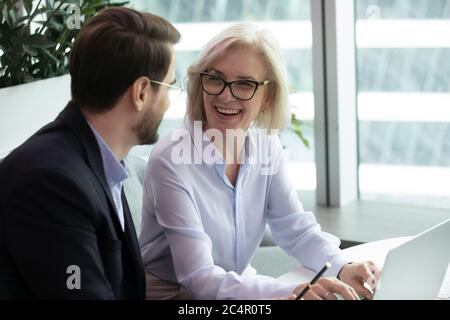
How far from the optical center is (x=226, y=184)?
6.99 ft

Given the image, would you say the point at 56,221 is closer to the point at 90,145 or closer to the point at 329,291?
the point at 90,145

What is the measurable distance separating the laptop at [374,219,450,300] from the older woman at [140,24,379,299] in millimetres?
253

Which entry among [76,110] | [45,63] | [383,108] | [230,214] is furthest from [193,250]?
[383,108]

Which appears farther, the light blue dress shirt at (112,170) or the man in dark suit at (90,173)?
the light blue dress shirt at (112,170)

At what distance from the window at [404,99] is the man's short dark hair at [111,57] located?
2181mm

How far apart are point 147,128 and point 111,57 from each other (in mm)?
Answer: 188

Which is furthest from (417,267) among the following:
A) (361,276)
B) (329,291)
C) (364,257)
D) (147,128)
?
(147,128)

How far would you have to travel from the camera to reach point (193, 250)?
75.1 inches

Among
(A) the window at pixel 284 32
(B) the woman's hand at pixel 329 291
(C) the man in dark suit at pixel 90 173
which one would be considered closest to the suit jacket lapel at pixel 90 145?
(C) the man in dark suit at pixel 90 173

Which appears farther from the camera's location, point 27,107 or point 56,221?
point 27,107

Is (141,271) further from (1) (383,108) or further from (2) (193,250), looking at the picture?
(1) (383,108)

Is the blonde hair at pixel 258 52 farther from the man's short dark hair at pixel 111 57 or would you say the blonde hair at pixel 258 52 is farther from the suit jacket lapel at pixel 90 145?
the suit jacket lapel at pixel 90 145

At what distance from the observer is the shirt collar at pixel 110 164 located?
1656 millimetres
